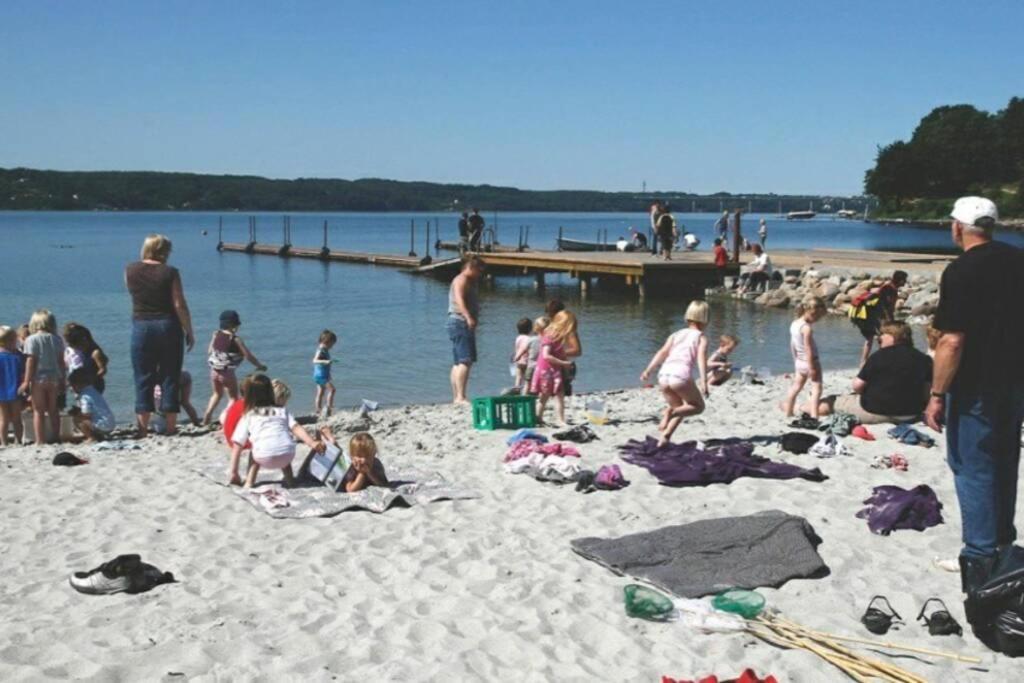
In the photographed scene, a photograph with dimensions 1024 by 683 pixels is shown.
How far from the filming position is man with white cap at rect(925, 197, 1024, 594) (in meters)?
5.06

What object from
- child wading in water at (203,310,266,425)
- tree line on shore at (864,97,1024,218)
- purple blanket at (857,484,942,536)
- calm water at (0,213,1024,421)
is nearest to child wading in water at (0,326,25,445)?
child wading in water at (203,310,266,425)

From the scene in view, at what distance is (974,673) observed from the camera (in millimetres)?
4859

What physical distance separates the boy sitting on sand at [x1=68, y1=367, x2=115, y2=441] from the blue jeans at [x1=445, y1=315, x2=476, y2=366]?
3684 mm

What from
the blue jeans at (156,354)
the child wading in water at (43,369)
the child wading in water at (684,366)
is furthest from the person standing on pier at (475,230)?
the child wading in water at (684,366)

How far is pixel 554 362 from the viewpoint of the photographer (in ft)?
34.7

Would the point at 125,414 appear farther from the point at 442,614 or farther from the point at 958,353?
the point at 958,353

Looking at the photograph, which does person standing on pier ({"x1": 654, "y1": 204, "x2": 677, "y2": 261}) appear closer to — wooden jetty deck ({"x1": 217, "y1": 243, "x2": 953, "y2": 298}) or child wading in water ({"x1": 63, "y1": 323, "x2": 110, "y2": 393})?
wooden jetty deck ({"x1": 217, "y1": 243, "x2": 953, "y2": 298})

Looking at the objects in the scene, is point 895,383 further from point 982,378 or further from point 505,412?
point 982,378

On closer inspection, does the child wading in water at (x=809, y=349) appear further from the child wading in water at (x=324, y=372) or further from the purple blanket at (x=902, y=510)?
the child wading in water at (x=324, y=372)

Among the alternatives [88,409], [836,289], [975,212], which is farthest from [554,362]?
[836,289]

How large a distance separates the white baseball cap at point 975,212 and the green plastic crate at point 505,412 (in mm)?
5781

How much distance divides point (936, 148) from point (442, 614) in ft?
401

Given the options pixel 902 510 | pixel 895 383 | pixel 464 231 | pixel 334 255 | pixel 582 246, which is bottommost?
pixel 334 255

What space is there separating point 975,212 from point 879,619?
6.70 feet
